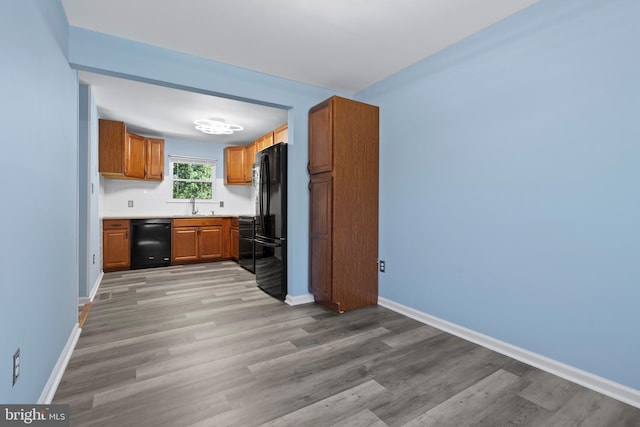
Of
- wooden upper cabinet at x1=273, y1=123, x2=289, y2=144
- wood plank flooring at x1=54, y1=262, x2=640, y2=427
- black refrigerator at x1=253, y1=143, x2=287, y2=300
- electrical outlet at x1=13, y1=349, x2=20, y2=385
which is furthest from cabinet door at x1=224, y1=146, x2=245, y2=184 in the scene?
electrical outlet at x1=13, y1=349, x2=20, y2=385

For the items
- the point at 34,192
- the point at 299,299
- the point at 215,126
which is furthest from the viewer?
the point at 215,126

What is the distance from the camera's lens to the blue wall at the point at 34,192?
1.23 meters

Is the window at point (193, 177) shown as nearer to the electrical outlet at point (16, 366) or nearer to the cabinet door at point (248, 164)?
the cabinet door at point (248, 164)

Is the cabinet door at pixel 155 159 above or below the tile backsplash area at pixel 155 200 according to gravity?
above

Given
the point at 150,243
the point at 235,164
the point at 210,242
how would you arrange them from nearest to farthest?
the point at 150,243
the point at 210,242
the point at 235,164

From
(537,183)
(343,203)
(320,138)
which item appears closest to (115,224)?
(320,138)

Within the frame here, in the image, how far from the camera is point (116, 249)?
4.97 metres

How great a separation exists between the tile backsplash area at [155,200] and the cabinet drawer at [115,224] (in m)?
0.53

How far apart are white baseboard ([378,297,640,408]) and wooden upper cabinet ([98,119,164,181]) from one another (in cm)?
468

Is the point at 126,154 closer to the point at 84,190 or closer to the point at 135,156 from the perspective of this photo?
the point at 135,156

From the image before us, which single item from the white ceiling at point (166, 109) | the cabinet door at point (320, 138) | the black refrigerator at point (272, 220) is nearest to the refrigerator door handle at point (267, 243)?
the black refrigerator at point (272, 220)

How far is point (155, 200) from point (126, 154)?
1199 millimetres

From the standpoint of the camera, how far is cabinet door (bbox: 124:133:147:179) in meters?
5.13

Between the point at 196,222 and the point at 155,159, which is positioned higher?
the point at 155,159
